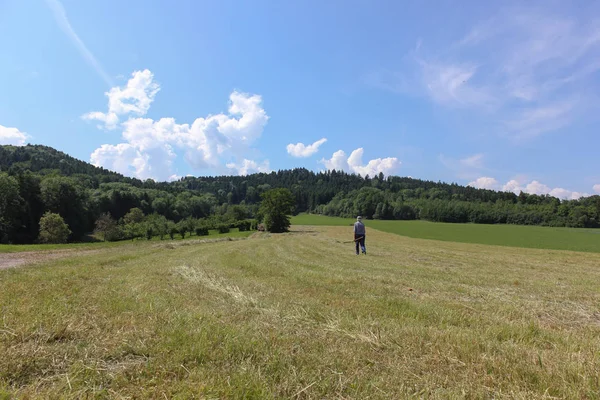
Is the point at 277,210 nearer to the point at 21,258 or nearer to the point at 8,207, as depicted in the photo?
the point at 8,207

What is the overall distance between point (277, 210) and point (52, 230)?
43.4m

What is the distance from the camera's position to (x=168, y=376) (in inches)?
140

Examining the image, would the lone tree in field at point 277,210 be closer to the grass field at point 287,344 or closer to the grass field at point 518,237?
the grass field at point 518,237

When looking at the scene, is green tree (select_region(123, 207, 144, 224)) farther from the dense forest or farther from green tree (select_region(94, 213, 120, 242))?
green tree (select_region(94, 213, 120, 242))

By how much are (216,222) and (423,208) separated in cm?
9757

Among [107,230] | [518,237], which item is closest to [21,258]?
[107,230]

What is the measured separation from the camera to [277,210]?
238 feet

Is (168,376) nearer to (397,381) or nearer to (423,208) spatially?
(397,381)

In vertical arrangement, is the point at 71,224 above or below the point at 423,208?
below

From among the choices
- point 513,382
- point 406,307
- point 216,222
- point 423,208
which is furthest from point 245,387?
point 423,208

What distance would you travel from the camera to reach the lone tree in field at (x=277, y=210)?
7223cm

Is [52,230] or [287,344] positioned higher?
[287,344]

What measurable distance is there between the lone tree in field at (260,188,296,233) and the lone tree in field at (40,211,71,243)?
39712mm

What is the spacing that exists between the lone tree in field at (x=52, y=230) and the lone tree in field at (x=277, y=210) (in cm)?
3971
